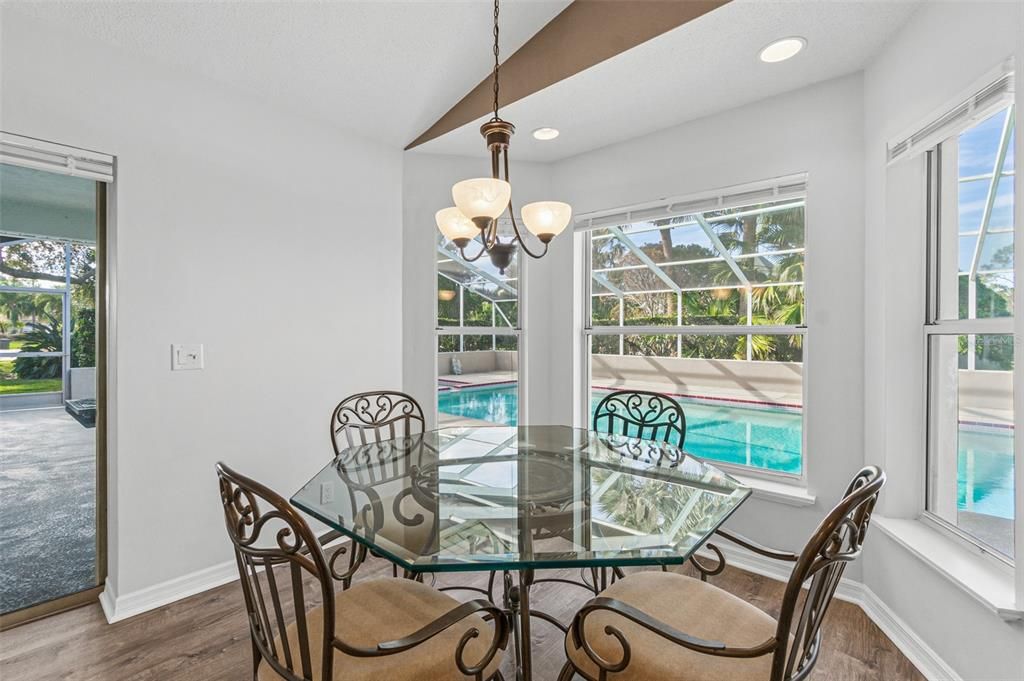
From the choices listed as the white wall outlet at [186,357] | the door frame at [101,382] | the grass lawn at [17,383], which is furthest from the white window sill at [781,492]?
the grass lawn at [17,383]

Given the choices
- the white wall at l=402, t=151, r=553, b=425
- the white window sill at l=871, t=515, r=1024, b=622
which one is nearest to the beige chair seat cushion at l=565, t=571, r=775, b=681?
the white window sill at l=871, t=515, r=1024, b=622

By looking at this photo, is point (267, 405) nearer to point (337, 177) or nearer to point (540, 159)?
point (337, 177)

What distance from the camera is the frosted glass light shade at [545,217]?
1738 mm

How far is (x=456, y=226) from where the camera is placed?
1.83 m

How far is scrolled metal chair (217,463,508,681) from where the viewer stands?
3.46ft

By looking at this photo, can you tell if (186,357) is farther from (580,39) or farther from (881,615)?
(881,615)

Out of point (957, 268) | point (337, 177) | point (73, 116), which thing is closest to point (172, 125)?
point (73, 116)

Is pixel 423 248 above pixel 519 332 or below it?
above

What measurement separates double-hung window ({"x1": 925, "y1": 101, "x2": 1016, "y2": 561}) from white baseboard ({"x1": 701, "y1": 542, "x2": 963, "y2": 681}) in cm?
44

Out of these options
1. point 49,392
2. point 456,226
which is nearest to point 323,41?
point 456,226

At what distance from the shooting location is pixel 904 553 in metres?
1.96

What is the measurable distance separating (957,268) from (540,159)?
234 centimetres

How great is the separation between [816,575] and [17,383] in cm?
300

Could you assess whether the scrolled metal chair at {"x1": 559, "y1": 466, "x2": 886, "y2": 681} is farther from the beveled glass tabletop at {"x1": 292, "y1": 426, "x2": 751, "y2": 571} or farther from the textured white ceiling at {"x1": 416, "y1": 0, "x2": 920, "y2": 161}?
the textured white ceiling at {"x1": 416, "y1": 0, "x2": 920, "y2": 161}
